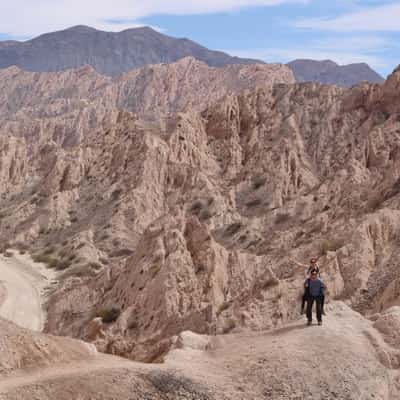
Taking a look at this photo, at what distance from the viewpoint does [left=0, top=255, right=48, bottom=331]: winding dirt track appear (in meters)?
34.1

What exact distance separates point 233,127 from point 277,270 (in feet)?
146

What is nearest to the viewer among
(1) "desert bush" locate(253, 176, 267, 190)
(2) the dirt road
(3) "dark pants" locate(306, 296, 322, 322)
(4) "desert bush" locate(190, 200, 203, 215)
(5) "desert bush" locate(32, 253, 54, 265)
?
(3) "dark pants" locate(306, 296, 322, 322)

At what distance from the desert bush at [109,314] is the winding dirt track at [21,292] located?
470 centimetres

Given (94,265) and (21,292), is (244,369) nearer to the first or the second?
(21,292)

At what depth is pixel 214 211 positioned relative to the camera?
2104 inches

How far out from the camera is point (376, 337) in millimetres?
14008

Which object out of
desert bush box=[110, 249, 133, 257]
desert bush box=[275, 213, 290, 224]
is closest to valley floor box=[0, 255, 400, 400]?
desert bush box=[275, 213, 290, 224]

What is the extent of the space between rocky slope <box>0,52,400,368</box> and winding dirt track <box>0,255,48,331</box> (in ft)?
4.57

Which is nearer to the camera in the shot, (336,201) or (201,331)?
(201,331)

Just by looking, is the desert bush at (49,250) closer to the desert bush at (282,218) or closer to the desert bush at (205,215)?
the desert bush at (205,215)

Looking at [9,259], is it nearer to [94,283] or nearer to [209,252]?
[94,283]

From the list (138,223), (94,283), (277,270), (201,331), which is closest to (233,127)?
(138,223)

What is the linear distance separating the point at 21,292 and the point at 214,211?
18087 mm

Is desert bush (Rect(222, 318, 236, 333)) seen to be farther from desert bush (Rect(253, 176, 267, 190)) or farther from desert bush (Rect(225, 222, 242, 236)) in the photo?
desert bush (Rect(253, 176, 267, 190))
